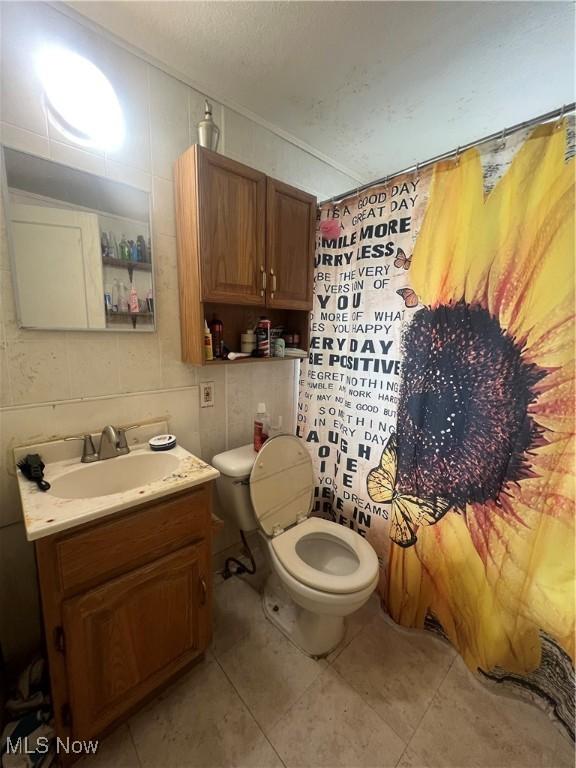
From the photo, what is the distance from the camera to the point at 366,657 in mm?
1274

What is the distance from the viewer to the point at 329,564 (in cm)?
142

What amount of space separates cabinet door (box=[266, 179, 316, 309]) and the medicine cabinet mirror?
0.51m

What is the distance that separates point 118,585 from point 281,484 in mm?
719

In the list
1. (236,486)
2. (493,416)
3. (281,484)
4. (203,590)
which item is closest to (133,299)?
(236,486)

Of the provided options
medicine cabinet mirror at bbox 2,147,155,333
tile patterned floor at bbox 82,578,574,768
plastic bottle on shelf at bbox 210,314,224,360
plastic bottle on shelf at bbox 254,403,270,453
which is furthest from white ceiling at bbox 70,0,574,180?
tile patterned floor at bbox 82,578,574,768

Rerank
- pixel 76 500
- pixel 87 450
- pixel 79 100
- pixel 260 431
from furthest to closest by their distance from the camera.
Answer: pixel 260 431
pixel 87 450
pixel 79 100
pixel 76 500

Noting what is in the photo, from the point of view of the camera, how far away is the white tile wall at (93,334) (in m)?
0.95

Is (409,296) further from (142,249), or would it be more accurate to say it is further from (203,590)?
(203,590)

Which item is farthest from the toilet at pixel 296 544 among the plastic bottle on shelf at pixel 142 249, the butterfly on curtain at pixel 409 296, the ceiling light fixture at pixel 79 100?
the ceiling light fixture at pixel 79 100

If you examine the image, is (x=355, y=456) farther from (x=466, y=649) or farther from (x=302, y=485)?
(x=466, y=649)

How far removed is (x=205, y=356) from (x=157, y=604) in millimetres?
888

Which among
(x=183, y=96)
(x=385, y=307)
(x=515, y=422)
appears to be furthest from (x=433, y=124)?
(x=515, y=422)

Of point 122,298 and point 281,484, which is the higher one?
point 122,298

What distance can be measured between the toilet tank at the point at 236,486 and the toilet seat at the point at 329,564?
168mm
